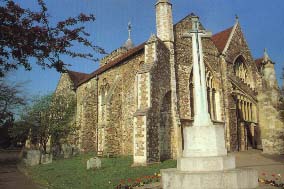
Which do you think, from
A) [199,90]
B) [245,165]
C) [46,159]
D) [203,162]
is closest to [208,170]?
[203,162]

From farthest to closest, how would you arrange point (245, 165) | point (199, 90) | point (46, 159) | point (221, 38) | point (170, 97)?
point (221, 38)
point (46, 159)
point (170, 97)
point (245, 165)
point (199, 90)

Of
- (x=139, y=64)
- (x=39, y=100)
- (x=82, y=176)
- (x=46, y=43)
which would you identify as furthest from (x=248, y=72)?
(x=46, y=43)

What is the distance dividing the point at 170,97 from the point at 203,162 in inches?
416

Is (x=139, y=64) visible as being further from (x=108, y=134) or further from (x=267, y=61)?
(x=267, y=61)

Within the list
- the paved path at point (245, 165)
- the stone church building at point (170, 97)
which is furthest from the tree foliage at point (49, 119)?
the paved path at point (245, 165)

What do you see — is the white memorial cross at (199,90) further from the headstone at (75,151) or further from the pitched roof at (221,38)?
the headstone at (75,151)

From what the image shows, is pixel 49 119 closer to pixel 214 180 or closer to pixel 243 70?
pixel 243 70

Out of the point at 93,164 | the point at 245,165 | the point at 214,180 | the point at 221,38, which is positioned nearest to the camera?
the point at 214,180

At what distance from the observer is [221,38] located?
26281mm

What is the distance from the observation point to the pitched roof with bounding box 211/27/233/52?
2432 cm

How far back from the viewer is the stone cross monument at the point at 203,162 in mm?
6879

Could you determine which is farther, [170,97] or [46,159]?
[46,159]

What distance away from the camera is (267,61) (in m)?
22.1

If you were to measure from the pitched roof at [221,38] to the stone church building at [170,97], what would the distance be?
0.13 m
